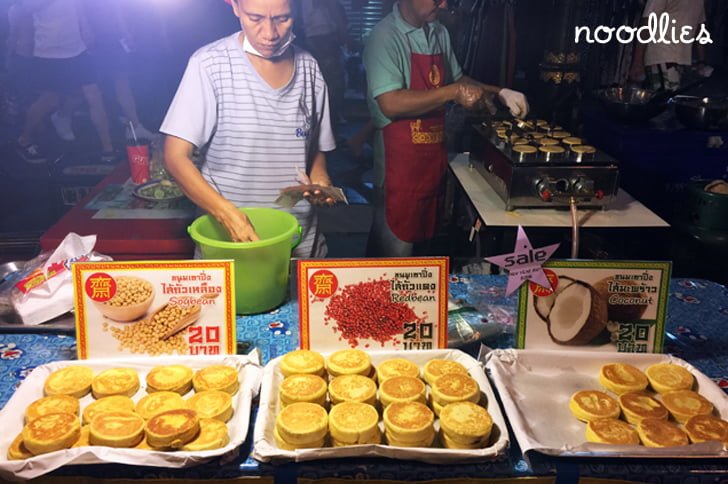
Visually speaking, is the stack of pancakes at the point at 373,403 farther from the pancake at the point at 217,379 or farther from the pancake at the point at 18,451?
the pancake at the point at 18,451

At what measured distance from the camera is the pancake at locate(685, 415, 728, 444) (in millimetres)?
1490

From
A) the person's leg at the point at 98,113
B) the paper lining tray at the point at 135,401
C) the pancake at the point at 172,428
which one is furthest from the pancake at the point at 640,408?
the person's leg at the point at 98,113

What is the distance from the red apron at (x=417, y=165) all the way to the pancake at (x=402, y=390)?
3.79 feet

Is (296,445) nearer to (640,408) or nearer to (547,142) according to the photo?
(640,408)

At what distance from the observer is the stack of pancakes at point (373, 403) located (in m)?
1.46

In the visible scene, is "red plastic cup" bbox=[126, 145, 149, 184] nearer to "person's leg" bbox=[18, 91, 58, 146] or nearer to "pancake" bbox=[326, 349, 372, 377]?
"person's leg" bbox=[18, 91, 58, 146]

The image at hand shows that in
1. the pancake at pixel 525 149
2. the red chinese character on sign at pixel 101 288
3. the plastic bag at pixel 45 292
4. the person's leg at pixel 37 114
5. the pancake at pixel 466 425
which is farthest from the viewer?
the pancake at pixel 525 149

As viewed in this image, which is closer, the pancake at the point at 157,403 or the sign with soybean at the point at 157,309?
the pancake at the point at 157,403

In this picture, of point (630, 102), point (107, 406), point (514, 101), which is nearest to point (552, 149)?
point (514, 101)

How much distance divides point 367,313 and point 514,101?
4.62ft

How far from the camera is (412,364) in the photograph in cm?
179

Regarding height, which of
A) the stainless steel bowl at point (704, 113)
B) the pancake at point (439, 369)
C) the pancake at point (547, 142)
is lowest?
the pancake at point (439, 369)

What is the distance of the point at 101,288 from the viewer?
5.90 ft

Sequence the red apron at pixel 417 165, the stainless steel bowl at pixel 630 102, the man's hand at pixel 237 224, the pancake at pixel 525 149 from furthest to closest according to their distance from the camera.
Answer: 1. the stainless steel bowl at pixel 630 102
2. the pancake at pixel 525 149
3. the red apron at pixel 417 165
4. the man's hand at pixel 237 224
